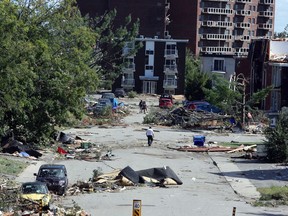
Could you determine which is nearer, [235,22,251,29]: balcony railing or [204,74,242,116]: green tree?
[204,74,242,116]: green tree

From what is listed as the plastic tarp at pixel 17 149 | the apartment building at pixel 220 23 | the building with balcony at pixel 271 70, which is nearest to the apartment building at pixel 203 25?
the apartment building at pixel 220 23

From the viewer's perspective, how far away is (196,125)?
74375 mm

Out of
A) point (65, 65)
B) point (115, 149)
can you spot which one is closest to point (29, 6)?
point (65, 65)

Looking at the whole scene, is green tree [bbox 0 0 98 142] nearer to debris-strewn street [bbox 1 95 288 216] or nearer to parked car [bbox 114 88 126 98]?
debris-strewn street [bbox 1 95 288 216]

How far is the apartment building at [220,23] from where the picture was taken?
14288 cm

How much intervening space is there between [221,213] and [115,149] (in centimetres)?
2657

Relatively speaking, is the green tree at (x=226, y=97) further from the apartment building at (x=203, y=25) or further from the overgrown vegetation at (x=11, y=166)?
the overgrown vegetation at (x=11, y=166)

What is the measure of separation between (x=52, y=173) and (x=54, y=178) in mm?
751

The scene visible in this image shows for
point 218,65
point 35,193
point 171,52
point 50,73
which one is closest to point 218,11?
point 171,52

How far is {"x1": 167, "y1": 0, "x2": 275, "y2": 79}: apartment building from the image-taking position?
14288 centimetres

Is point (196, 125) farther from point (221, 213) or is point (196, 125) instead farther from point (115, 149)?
point (221, 213)

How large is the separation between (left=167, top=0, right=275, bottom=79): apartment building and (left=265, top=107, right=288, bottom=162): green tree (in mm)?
82282

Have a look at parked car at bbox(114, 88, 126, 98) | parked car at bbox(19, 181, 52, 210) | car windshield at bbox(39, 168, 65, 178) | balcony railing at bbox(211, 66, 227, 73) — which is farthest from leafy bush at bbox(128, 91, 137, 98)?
parked car at bbox(19, 181, 52, 210)

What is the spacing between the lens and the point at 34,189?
31.6 meters
